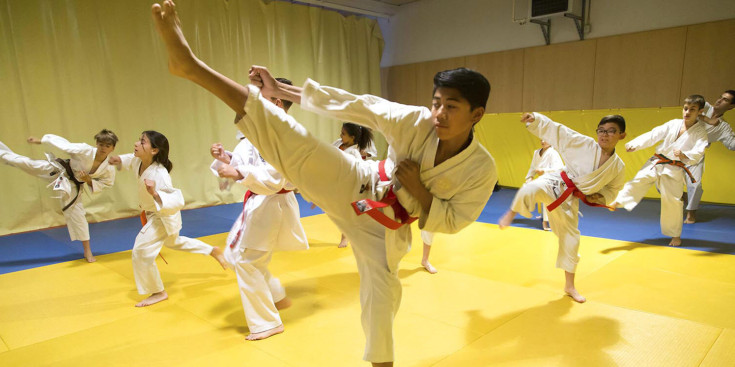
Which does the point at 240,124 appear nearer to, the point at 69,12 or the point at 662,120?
the point at 69,12

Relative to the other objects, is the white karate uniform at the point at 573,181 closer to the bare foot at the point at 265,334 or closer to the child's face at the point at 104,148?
the bare foot at the point at 265,334

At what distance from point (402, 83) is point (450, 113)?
9621 mm

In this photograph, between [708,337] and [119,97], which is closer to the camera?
[708,337]

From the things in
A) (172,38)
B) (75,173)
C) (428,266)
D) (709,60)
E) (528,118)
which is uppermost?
(709,60)

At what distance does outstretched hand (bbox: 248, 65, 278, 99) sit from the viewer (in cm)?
220

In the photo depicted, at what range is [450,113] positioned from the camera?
1.91 m

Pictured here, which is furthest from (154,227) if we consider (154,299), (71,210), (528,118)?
(528,118)

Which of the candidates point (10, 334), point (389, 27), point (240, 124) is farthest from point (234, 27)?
point (240, 124)

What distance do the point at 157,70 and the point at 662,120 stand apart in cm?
872

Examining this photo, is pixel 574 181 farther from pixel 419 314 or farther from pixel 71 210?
pixel 71 210

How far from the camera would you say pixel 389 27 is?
11.4 metres

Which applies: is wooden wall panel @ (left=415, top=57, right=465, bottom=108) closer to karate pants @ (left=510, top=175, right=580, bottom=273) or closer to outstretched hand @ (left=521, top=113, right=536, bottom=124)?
outstretched hand @ (left=521, top=113, right=536, bottom=124)

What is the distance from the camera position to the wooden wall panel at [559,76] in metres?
8.26

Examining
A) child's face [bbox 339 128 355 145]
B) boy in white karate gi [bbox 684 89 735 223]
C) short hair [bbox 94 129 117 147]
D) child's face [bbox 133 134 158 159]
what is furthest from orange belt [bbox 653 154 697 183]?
short hair [bbox 94 129 117 147]
